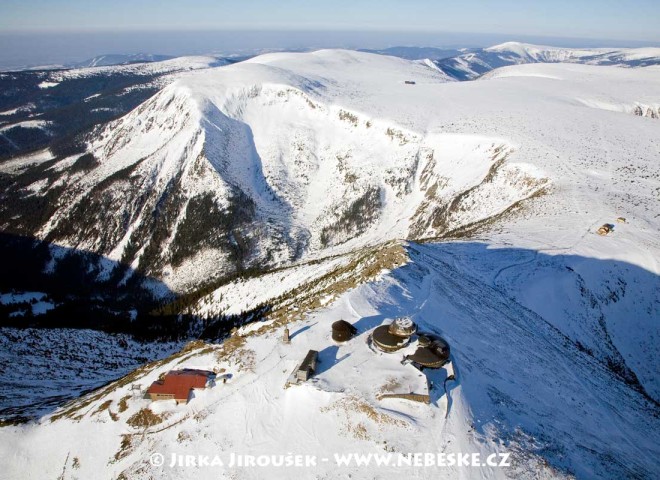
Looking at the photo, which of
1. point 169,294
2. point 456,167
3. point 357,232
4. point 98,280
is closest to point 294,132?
point 357,232

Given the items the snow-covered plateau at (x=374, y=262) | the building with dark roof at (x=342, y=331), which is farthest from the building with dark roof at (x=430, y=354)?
the building with dark roof at (x=342, y=331)

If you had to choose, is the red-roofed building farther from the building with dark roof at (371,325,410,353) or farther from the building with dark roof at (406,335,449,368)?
the building with dark roof at (406,335,449,368)

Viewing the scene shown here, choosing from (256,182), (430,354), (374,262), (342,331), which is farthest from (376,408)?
(256,182)

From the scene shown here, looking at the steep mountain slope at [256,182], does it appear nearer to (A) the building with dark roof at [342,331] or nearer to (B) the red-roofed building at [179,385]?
(A) the building with dark roof at [342,331]

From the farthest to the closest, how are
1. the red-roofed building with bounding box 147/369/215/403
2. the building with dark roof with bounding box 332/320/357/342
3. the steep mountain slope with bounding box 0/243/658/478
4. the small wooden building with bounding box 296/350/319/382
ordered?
the building with dark roof with bounding box 332/320/357/342 < the red-roofed building with bounding box 147/369/215/403 < the small wooden building with bounding box 296/350/319/382 < the steep mountain slope with bounding box 0/243/658/478

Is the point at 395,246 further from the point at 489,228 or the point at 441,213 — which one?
the point at 441,213

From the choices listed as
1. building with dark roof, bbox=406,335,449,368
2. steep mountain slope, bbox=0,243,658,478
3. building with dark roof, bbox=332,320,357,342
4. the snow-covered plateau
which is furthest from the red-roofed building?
building with dark roof, bbox=406,335,449,368


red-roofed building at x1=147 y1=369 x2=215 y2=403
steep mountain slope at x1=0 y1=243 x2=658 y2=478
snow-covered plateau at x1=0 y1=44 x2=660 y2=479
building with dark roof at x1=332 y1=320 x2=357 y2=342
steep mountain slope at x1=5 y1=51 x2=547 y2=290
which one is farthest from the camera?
steep mountain slope at x1=5 y1=51 x2=547 y2=290

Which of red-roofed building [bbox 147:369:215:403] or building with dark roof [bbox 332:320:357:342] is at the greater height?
building with dark roof [bbox 332:320:357:342]

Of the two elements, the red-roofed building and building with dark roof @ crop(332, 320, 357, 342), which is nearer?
the red-roofed building
